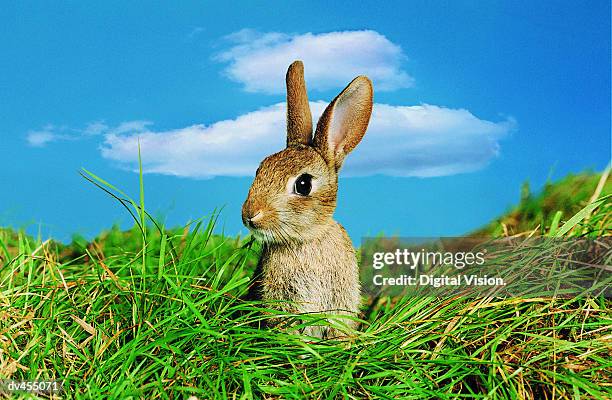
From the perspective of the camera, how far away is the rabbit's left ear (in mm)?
4418

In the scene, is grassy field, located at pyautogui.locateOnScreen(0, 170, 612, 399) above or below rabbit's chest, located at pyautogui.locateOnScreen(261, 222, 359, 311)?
below

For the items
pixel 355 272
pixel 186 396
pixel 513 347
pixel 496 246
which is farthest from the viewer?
pixel 496 246

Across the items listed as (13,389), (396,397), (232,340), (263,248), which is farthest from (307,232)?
(13,389)

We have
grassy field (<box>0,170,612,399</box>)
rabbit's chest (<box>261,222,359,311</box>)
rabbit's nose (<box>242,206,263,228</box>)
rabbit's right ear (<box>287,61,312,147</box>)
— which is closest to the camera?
grassy field (<box>0,170,612,399</box>)

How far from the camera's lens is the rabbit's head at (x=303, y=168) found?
162 inches

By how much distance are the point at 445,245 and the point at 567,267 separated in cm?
101

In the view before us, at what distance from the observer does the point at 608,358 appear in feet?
13.1

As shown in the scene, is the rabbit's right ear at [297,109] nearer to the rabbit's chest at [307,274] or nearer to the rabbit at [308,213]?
the rabbit at [308,213]

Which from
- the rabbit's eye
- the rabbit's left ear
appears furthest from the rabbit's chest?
the rabbit's left ear

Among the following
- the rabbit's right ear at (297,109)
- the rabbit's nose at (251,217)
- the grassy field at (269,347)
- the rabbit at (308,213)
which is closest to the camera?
the grassy field at (269,347)

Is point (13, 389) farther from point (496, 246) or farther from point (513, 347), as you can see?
point (496, 246)

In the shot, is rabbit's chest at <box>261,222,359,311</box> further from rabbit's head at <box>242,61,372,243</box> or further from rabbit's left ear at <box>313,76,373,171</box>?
rabbit's left ear at <box>313,76,373,171</box>

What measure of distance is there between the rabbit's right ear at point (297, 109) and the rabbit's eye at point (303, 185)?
43cm

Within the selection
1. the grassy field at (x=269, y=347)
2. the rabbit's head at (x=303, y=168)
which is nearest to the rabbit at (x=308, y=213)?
the rabbit's head at (x=303, y=168)
